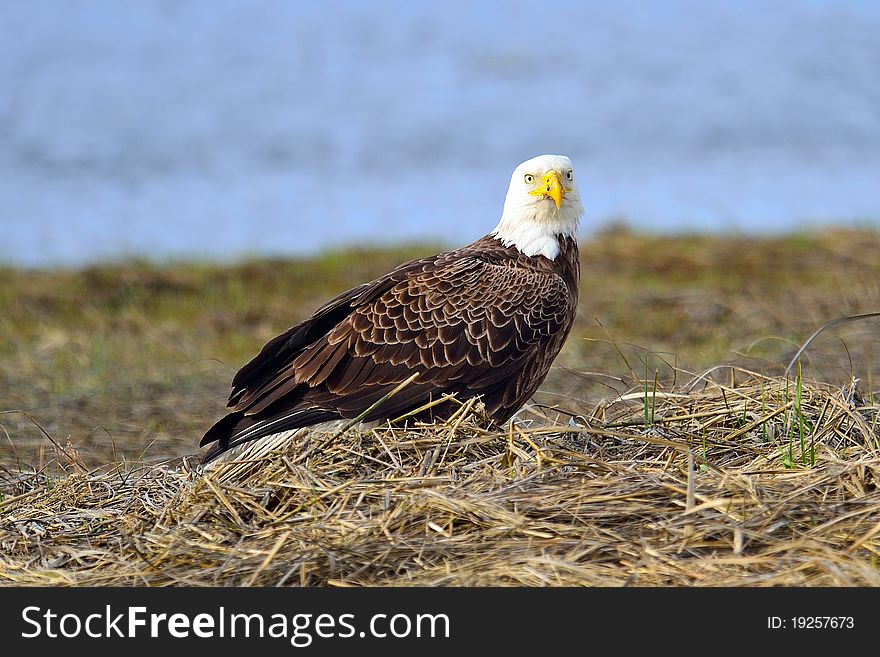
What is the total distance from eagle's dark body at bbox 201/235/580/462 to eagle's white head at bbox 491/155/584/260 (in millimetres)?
205

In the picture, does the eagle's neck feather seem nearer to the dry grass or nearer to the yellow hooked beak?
the yellow hooked beak

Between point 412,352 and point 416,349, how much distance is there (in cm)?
2

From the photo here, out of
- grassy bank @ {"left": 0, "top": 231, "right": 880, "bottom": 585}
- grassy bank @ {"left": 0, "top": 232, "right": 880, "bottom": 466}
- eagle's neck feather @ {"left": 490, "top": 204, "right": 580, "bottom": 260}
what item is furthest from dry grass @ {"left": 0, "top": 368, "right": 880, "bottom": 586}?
grassy bank @ {"left": 0, "top": 232, "right": 880, "bottom": 466}

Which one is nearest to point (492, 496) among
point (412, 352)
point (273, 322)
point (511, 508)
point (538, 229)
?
point (511, 508)

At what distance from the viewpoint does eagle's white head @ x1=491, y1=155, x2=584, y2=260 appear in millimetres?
5176

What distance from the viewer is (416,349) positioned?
4.94 meters

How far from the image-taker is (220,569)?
11.2 feet

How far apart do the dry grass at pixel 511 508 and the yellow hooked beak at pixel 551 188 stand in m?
0.98

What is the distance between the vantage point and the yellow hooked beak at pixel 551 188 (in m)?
5.11

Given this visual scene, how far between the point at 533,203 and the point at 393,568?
228cm

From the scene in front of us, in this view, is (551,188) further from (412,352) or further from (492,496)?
(492,496)
